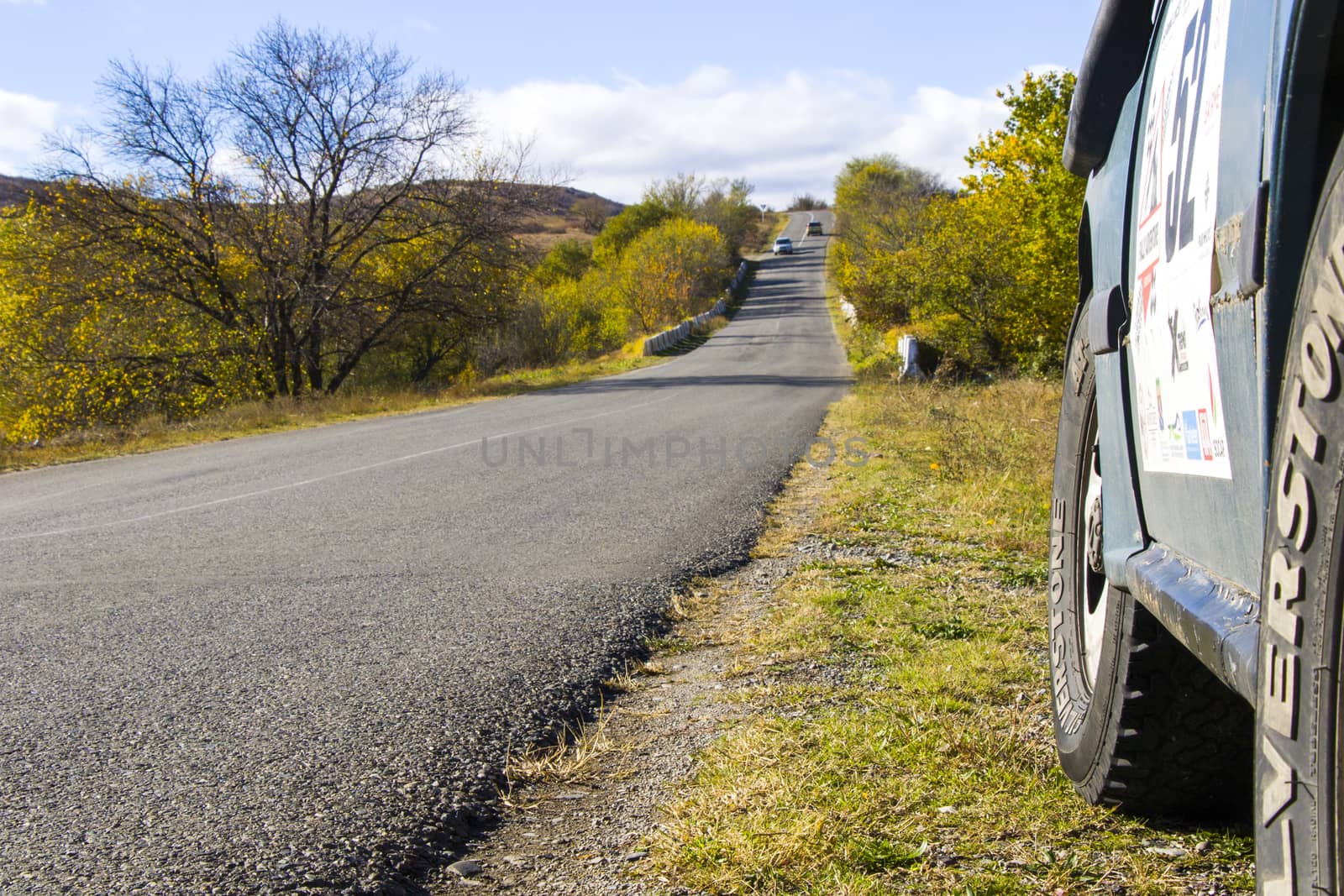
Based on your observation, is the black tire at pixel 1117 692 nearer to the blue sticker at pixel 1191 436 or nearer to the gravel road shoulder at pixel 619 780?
the blue sticker at pixel 1191 436

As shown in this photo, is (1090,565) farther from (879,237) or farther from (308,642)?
(879,237)

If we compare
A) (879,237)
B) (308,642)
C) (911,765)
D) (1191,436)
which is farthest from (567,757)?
(879,237)

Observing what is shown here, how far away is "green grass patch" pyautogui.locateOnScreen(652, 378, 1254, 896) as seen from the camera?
2430 mm

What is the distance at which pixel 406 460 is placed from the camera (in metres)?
12.0

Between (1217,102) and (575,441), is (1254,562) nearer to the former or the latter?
(1217,102)

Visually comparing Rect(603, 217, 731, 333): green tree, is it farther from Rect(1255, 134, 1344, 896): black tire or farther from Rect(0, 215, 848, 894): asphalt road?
Rect(1255, 134, 1344, 896): black tire

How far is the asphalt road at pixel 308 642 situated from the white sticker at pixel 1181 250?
6.73 feet

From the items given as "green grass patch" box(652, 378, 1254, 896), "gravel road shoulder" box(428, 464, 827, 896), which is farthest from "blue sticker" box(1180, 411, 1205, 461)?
"gravel road shoulder" box(428, 464, 827, 896)

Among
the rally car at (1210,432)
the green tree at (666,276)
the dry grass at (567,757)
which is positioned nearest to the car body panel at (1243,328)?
the rally car at (1210,432)

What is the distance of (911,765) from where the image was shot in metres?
3.09

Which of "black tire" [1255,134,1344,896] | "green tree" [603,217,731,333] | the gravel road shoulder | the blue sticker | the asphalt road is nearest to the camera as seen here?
"black tire" [1255,134,1344,896]

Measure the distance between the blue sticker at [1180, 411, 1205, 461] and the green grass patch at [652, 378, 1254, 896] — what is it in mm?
1112

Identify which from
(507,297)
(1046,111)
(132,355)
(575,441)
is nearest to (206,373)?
(132,355)

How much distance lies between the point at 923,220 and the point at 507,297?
47.2 feet
